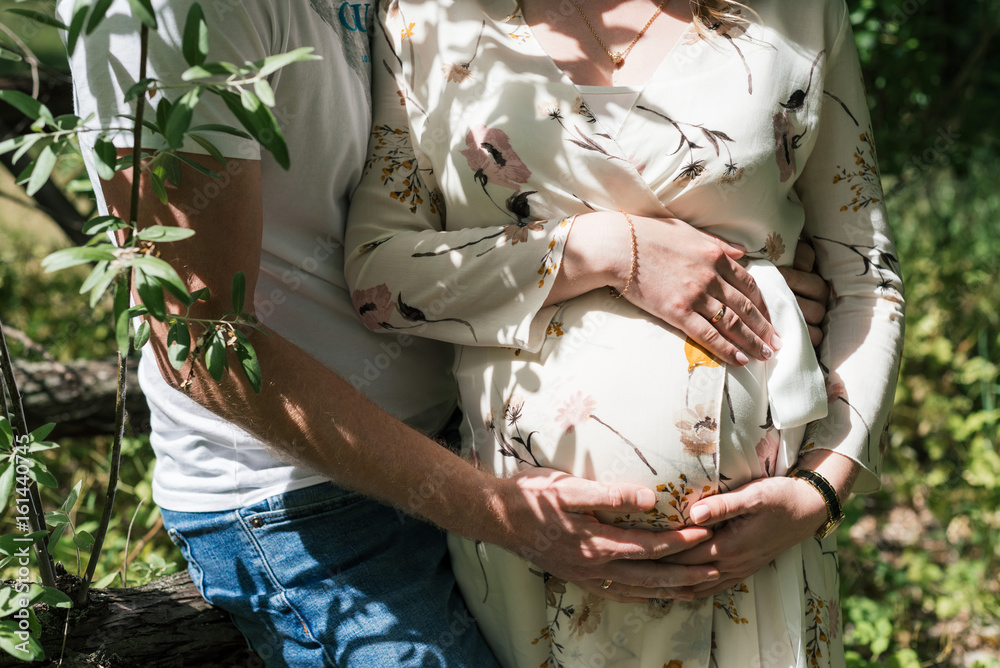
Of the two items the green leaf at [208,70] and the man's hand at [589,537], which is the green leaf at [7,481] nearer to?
the green leaf at [208,70]

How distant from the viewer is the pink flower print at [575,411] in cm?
125

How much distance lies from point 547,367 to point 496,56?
0.53 m

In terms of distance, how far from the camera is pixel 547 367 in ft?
4.22

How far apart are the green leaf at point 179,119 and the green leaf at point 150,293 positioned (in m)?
0.13

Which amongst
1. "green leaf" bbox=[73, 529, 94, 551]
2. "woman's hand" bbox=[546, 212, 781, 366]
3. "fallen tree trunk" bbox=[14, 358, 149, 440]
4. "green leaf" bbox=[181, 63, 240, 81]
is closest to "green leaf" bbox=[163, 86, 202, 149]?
"green leaf" bbox=[181, 63, 240, 81]

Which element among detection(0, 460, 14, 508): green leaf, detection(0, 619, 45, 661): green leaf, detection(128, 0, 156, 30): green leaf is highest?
detection(128, 0, 156, 30): green leaf

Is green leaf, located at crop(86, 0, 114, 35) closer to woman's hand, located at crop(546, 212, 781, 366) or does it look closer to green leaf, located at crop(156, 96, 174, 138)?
green leaf, located at crop(156, 96, 174, 138)

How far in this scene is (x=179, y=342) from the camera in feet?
2.87

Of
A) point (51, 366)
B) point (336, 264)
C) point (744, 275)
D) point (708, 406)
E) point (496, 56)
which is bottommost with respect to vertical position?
point (51, 366)

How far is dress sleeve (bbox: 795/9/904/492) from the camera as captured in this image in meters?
1.40

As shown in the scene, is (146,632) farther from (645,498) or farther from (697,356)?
(697,356)

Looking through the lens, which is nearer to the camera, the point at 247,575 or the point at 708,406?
the point at 708,406

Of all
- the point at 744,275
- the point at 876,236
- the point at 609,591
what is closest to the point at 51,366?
the point at 609,591

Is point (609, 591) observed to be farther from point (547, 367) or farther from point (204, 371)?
point (204, 371)
